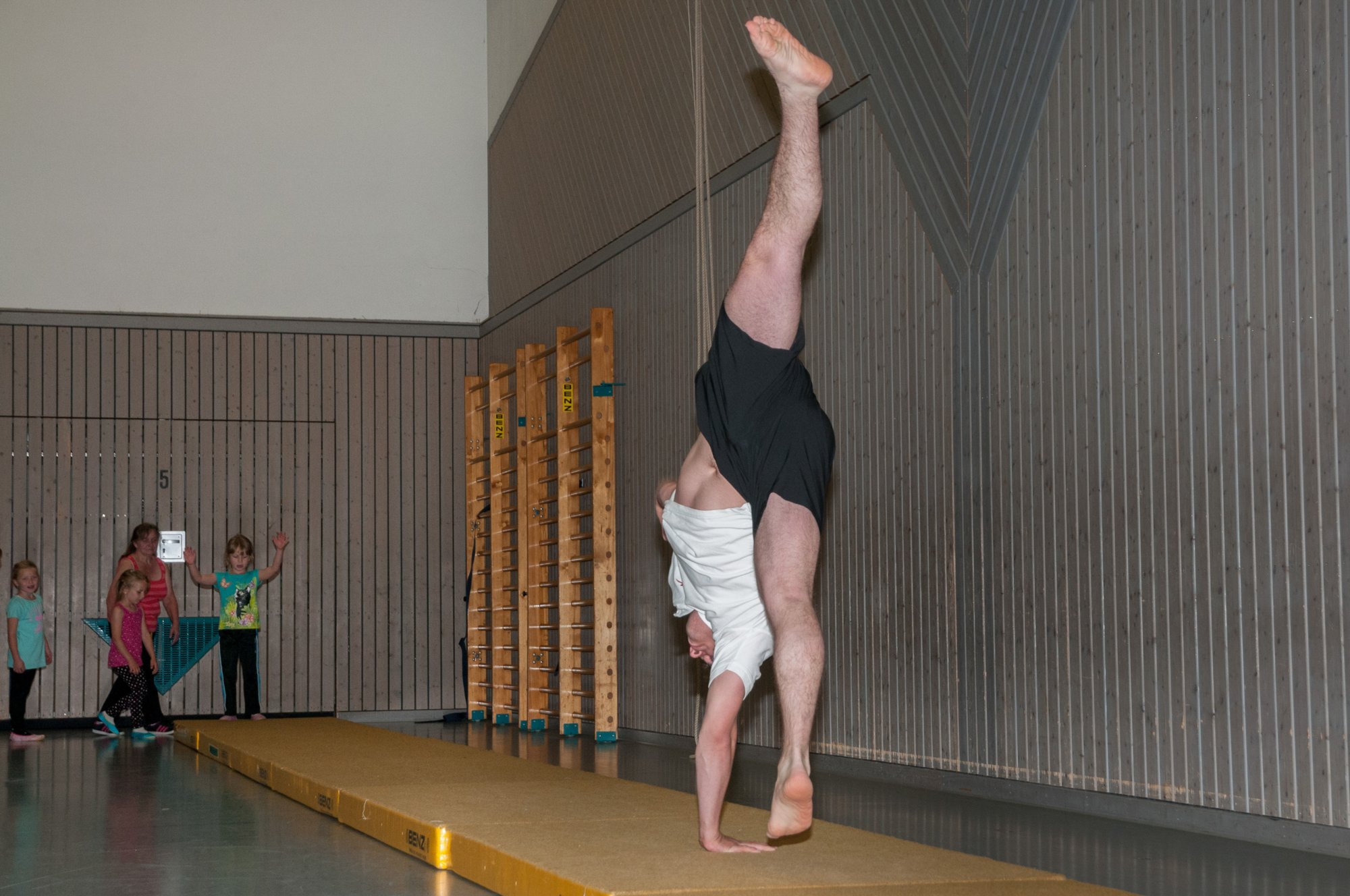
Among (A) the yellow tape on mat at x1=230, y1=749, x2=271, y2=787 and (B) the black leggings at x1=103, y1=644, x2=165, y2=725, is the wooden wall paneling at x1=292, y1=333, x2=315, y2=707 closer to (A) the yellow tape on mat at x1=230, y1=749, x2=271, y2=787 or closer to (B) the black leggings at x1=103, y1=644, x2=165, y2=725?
(B) the black leggings at x1=103, y1=644, x2=165, y2=725

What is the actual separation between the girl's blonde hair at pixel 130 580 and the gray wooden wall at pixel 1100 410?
502 centimetres

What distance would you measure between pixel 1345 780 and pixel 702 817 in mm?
1795

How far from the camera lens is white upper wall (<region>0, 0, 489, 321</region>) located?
10.8 metres

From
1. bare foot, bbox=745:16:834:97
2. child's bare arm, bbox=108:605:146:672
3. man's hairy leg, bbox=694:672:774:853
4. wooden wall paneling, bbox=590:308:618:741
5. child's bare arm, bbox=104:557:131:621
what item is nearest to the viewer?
bare foot, bbox=745:16:834:97

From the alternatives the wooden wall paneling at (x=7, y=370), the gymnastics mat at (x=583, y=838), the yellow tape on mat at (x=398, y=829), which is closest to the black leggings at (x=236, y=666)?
the wooden wall paneling at (x=7, y=370)

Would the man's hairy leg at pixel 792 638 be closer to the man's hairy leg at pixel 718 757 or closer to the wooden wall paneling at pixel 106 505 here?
the man's hairy leg at pixel 718 757

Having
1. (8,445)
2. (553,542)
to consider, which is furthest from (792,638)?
(8,445)

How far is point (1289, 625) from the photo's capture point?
3.84 meters

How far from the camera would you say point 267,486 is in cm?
1101

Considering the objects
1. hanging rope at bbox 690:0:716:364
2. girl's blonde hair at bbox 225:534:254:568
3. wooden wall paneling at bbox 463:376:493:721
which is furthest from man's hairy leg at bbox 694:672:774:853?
girl's blonde hair at bbox 225:534:254:568

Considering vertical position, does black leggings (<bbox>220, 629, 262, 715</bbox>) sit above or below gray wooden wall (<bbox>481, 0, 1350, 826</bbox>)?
below

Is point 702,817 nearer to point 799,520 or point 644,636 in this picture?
point 799,520

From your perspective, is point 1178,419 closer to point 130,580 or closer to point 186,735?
point 186,735

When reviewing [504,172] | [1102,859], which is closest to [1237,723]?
[1102,859]
